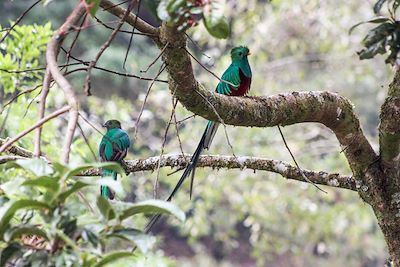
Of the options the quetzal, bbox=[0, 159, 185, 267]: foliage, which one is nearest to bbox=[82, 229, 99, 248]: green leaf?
bbox=[0, 159, 185, 267]: foliage

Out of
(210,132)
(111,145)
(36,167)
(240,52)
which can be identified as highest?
(240,52)

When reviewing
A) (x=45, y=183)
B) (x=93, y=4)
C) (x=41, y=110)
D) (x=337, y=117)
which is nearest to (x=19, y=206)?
(x=45, y=183)

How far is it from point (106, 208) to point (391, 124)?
1.23 m

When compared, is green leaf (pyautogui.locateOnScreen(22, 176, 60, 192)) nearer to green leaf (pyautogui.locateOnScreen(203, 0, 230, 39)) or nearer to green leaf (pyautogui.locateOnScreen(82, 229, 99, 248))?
green leaf (pyautogui.locateOnScreen(82, 229, 99, 248))

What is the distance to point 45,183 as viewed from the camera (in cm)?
92

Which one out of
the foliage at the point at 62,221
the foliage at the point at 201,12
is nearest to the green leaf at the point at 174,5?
the foliage at the point at 201,12

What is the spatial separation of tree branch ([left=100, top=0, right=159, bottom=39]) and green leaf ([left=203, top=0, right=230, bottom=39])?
42 centimetres

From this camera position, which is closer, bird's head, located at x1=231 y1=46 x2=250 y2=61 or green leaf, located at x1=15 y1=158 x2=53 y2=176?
green leaf, located at x1=15 y1=158 x2=53 y2=176

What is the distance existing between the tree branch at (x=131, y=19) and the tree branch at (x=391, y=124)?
0.77 meters

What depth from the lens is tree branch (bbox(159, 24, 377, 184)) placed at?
1.57 metres

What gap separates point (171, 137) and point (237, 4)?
6.03 feet

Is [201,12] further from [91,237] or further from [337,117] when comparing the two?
[337,117]

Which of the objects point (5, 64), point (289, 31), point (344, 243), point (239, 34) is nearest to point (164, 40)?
point (5, 64)

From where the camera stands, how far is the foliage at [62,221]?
0.93 metres
